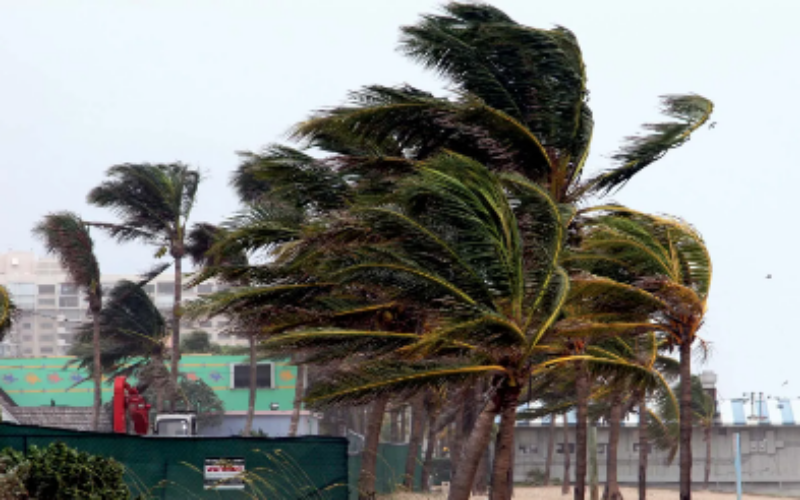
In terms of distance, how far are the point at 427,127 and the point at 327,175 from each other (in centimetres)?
245

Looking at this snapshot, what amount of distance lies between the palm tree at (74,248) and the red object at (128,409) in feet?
33.8

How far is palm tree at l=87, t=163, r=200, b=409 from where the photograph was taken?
37.6m

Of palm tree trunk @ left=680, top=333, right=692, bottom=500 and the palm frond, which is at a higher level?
the palm frond

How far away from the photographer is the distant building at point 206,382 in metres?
61.8

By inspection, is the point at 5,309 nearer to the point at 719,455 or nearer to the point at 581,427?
the point at 581,427

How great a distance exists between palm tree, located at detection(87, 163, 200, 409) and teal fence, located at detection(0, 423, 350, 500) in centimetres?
2283

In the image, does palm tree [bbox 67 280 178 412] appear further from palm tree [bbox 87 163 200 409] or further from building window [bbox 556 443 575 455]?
building window [bbox 556 443 575 455]

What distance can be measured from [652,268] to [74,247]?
22.8m

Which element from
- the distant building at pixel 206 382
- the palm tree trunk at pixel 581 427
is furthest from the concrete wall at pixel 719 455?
the palm tree trunk at pixel 581 427

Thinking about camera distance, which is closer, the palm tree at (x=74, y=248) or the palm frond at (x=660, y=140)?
the palm frond at (x=660, y=140)

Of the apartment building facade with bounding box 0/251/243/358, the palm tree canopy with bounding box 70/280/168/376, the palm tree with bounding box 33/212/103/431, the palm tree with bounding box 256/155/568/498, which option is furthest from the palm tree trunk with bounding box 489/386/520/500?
the apartment building facade with bounding box 0/251/243/358

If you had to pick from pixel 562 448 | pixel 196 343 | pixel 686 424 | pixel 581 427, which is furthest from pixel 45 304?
pixel 686 424

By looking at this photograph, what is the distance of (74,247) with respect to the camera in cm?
3769

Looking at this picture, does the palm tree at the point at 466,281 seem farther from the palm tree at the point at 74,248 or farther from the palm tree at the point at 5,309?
the palm tree at the point at 74,248
